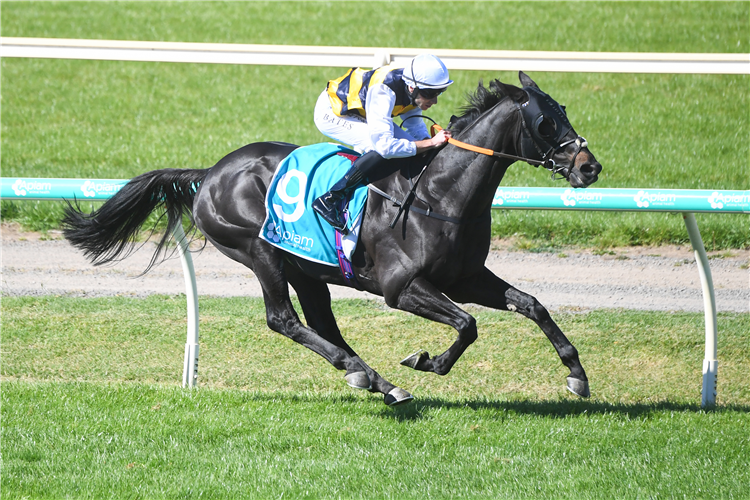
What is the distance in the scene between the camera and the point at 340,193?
4469mm

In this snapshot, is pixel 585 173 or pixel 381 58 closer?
pixel 585 173

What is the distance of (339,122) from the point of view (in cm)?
493

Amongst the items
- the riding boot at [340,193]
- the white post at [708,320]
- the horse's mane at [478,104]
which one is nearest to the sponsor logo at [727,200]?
the white post at [708,320]

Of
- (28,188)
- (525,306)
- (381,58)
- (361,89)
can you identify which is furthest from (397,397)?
(28,188)

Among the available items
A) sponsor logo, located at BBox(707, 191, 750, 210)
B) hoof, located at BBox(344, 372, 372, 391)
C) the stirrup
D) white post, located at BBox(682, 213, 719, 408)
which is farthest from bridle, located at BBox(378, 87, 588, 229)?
hoof, located at BBox(344, 372, 372, 391)

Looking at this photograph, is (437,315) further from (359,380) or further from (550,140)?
(550,140)

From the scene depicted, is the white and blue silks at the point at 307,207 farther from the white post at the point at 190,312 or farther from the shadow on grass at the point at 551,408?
the shadow on grass at the point at 551,408

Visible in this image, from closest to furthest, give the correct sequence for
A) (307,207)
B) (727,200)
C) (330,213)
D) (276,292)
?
(330,213), (307,207), (727,200), (276,292)

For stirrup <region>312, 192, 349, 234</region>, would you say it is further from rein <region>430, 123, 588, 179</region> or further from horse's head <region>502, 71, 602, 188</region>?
horse's head <region>502, 71, 602, 188</region>

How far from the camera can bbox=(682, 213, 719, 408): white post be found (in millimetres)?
4793

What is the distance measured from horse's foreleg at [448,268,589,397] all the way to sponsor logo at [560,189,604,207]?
0.80m

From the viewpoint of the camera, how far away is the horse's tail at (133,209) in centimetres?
517

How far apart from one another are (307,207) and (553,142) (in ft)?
4.52

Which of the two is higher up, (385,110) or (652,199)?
(385,110)
